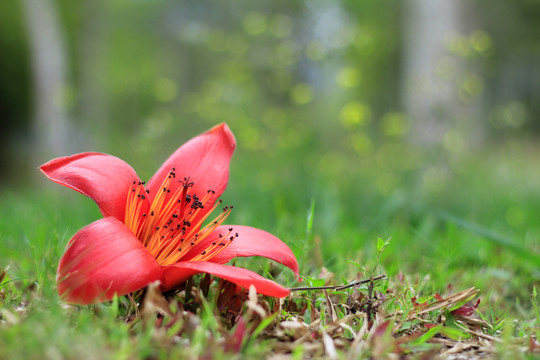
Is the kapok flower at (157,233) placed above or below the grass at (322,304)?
above

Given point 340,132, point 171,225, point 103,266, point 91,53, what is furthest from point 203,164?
point 91,53

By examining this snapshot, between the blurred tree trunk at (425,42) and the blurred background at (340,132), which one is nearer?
the blurred background at (340,132)

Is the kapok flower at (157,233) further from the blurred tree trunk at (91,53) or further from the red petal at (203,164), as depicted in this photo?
the blurred tree trunk at (91,53)

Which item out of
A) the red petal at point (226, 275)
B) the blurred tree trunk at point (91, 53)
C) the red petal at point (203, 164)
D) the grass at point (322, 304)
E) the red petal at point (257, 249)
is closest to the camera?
the grass at point (322, 304)

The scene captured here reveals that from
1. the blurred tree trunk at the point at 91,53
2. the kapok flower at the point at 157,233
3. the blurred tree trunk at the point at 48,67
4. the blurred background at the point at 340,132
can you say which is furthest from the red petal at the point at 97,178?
the blurred tree trunk at the point at 91,53

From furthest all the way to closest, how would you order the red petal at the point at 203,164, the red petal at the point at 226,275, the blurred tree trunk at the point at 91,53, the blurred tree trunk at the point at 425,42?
the blurred tree trunk at the point at 91,53 < the blurred tree trunk at the point at 425,42 < the red petal at the point at 203,164 < the red petal at the point at 226,275

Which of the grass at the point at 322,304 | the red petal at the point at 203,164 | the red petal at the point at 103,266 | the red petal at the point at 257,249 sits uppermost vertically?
the red petal at the point at 203,164

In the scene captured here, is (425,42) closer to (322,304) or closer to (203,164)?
(203,164)
